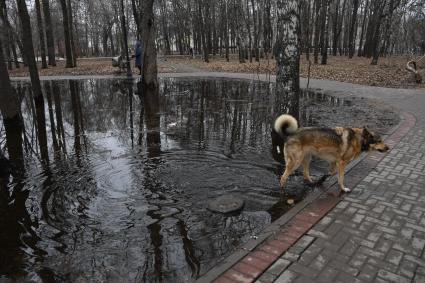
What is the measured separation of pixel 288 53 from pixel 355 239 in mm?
4909

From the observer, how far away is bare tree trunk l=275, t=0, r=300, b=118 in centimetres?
778

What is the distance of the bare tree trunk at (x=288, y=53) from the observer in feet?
25.5

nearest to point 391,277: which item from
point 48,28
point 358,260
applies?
point 358,260

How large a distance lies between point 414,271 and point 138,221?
10.7ft

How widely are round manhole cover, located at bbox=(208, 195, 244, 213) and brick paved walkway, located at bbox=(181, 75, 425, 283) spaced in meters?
0.81

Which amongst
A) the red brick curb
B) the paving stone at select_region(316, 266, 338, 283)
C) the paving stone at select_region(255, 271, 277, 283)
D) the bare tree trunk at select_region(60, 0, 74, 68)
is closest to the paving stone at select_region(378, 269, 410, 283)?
the paving stone at select_region(316, 266, 338, 283)

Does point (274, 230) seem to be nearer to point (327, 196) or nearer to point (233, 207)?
point (233, 207)

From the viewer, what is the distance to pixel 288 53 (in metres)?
7.98

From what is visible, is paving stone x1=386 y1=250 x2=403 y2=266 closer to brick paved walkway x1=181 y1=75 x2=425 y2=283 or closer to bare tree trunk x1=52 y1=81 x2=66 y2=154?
brick paved walkway x1=181 y1=75 x2=425 y2=283

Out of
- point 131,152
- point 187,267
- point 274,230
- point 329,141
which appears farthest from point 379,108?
point 187,267

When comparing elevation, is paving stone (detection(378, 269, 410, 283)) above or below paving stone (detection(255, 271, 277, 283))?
above

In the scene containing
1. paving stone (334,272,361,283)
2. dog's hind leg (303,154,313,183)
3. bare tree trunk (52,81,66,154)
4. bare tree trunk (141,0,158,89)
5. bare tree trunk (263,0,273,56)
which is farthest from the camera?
bare tree trunk (263,0,273,56)

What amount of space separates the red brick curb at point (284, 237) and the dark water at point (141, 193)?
32cm

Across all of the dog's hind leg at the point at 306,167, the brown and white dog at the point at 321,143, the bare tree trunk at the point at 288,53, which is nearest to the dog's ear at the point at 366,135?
the brown and white dog at the point at 321,143
